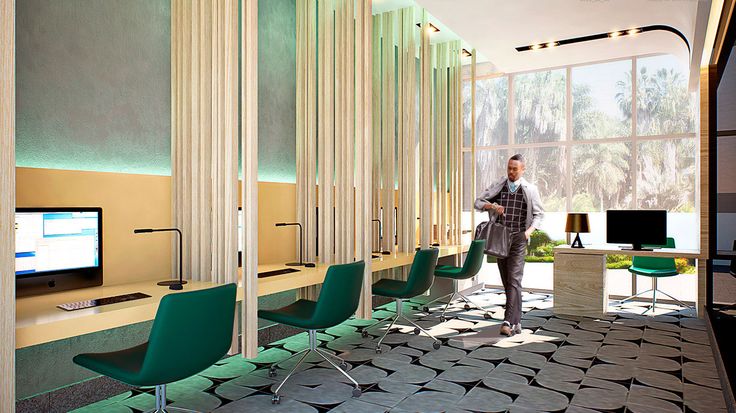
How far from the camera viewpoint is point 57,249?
2.87m

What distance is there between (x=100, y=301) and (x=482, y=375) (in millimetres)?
2629

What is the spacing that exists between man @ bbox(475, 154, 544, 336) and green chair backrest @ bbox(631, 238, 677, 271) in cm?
230

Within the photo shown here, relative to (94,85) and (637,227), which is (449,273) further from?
(94,85)

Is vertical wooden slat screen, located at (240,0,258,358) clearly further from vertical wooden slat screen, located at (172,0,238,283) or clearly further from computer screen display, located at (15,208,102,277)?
computer screen display, located at (15,208,102,277)

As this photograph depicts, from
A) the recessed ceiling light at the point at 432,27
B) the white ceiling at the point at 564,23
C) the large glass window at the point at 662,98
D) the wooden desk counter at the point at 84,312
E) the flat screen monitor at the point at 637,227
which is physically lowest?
the wooden desk counter at the point at 84,312

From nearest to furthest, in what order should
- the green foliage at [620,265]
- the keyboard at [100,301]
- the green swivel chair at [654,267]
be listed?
the keyboard at [100,301], the green swivel chair at [654,267], the green foliage at [620,265]

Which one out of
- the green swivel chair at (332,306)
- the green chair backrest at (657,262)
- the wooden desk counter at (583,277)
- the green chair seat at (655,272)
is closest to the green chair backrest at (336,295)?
the green swivel chair at (332,306)

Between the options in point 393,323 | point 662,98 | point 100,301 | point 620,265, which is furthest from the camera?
point 620,265

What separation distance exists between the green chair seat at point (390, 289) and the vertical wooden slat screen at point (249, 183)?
5.22ft

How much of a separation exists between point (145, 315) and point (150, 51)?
197 centimetres

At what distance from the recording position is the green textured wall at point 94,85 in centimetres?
296

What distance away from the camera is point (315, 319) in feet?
11.1

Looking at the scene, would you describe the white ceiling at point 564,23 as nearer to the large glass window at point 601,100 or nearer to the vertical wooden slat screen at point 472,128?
the large glass window at point 601,100

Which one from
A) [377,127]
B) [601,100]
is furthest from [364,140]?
[601,100]
